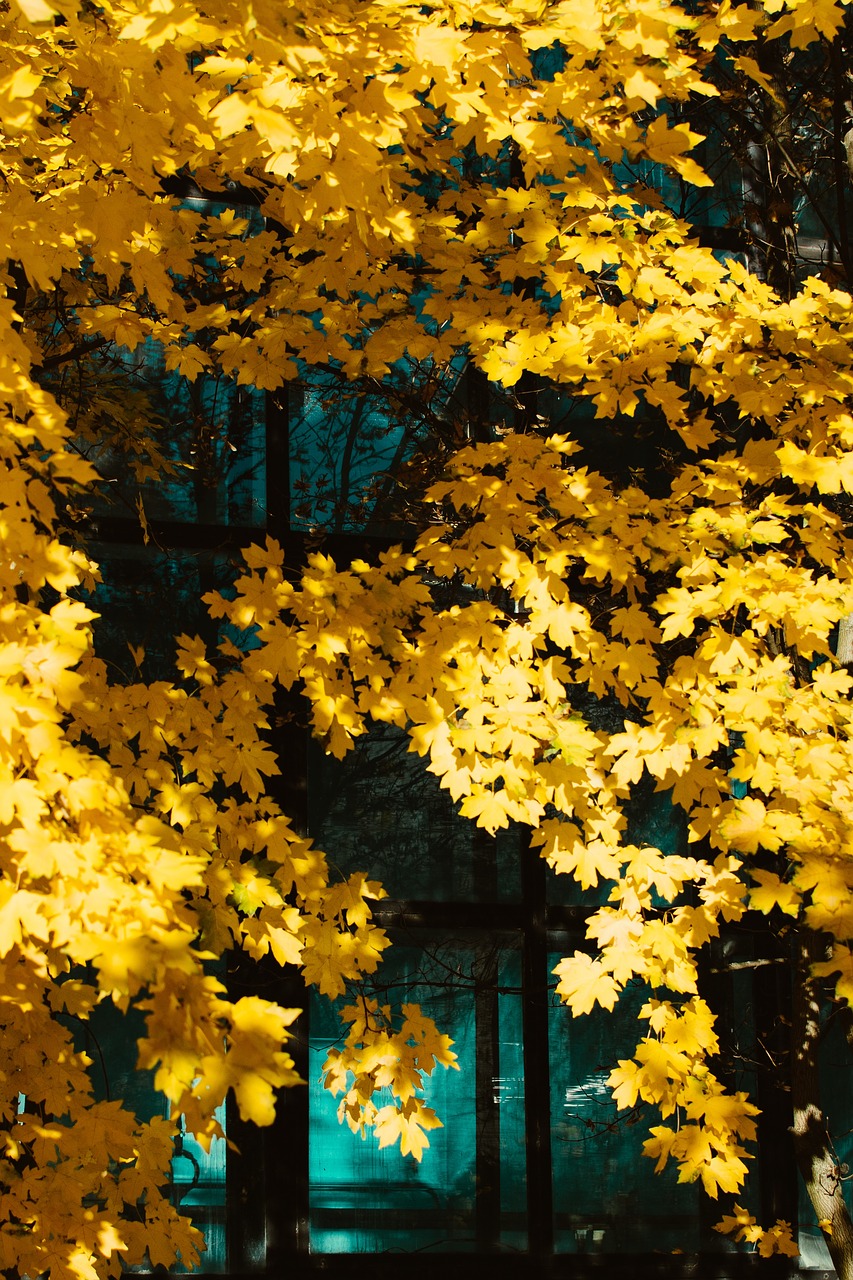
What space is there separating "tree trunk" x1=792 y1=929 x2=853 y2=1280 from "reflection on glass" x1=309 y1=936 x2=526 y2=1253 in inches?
39.7

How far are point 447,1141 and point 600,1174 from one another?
1.91 ft

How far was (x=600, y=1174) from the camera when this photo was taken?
436 cm

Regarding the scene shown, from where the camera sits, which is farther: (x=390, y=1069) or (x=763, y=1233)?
(x=763, y=1233)

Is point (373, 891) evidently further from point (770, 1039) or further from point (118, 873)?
point (770, 1039)

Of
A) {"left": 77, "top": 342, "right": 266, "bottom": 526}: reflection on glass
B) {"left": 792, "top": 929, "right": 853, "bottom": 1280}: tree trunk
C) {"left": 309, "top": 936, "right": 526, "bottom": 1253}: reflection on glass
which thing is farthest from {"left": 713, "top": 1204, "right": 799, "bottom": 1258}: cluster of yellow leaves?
{"left": 77, "top": 342, "right": 266, "bottom": 526}: reflection on glass

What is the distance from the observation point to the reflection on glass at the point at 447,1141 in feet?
13.6

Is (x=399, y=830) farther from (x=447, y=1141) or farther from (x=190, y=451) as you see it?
(x=190, y=451)

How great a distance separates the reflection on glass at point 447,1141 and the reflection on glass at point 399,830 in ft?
0.71

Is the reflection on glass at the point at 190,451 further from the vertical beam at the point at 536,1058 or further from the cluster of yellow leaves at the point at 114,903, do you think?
the vertical beam at the point at 536,1058

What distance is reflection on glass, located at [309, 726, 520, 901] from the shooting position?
443cm

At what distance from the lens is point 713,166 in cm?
506

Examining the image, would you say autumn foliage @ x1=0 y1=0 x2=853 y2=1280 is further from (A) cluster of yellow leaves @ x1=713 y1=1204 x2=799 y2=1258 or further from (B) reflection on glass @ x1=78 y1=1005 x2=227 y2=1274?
(A) cluster of yellow leaves @ x1=713 y1=1204 x2=799 y2=1258

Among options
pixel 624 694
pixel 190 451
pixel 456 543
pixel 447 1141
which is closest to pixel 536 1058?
pixel 447 1141

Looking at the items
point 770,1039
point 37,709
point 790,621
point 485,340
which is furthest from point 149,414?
point 770,1039
